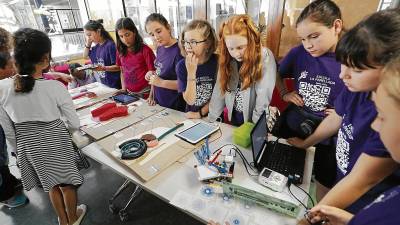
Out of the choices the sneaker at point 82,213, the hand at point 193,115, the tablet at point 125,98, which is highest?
the hand at point 193,115

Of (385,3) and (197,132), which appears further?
(385,3)

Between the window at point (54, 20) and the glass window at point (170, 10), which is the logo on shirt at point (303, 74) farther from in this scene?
the window at point (54, 20)

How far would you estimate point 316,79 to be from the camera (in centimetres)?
134

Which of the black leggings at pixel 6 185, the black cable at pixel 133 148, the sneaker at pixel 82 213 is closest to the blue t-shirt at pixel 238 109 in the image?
the black cable at pixel 133 148


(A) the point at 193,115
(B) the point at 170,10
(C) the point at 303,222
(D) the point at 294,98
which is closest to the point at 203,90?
(A) the point at 193,115

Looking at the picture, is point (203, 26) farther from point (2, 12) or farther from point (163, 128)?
point (2, 12)

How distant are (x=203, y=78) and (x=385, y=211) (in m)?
1.35

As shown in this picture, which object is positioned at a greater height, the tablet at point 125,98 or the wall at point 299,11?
the wall at point 299,11

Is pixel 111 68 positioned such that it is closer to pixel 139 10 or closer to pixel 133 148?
pixel 133 148

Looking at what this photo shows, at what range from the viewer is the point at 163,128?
5.00 feet

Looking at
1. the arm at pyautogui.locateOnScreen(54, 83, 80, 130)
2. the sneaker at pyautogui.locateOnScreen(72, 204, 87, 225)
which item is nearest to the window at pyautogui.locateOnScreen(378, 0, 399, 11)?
the arm at pyautogui.locateOnScreen(54, 83, 80, 130)

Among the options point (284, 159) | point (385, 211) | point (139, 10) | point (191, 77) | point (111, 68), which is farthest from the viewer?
point (139, 10)

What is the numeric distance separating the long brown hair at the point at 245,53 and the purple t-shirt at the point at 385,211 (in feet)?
3.22

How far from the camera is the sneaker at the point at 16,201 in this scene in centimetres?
192
